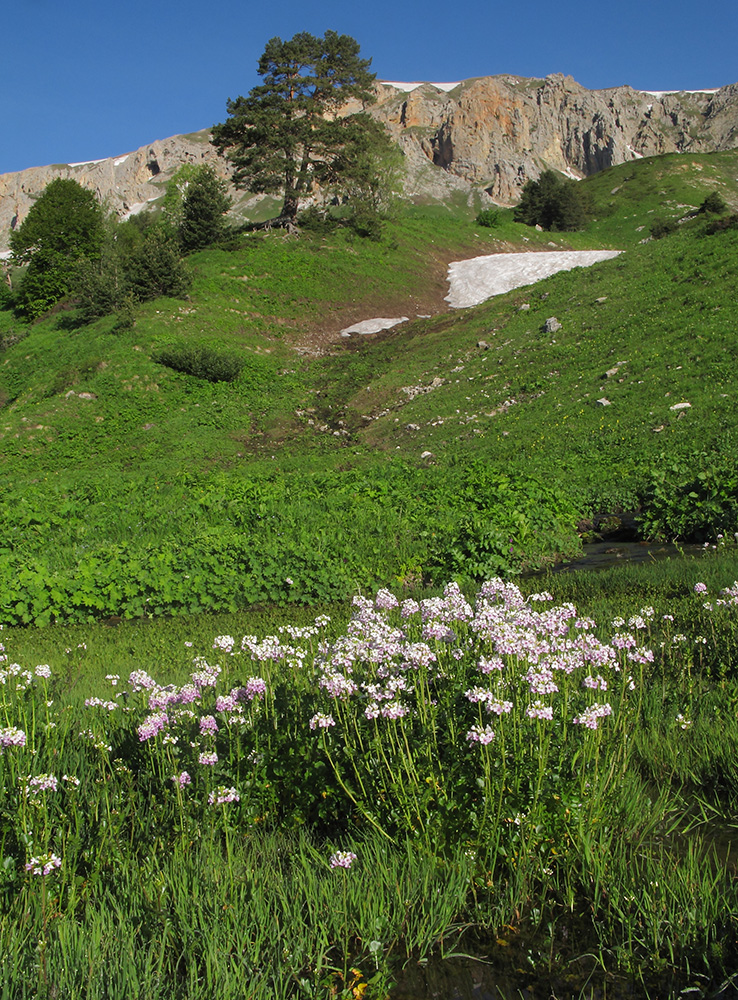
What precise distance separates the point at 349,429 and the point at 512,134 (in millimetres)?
129908

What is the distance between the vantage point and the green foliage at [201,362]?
86.8 feet

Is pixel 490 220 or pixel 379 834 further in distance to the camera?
pixel 490 220

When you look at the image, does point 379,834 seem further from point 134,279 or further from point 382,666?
point 134,279

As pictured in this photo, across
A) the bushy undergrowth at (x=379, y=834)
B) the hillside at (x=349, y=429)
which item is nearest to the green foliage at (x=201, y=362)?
the hillside at (x=349, y=429)

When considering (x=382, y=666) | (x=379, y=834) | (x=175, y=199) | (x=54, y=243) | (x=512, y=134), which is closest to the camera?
(x=379, y=834)

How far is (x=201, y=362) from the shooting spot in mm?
26438

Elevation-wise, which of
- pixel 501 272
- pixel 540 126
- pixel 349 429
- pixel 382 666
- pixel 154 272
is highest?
pixel 540 126

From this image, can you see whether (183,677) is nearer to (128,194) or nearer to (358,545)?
(358,545)

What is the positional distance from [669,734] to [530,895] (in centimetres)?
175

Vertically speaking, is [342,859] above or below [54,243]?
below

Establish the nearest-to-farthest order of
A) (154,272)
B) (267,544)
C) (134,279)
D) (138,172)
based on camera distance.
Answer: (267,544) < (154,272) < (134,279) < (138,172)

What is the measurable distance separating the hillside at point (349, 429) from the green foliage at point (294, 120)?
4001 millimetres

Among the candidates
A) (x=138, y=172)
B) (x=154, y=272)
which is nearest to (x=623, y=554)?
(x=154, y=272)

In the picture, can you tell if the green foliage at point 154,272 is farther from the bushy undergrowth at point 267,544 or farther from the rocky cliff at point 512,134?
the rocky cliff at point 512,134
